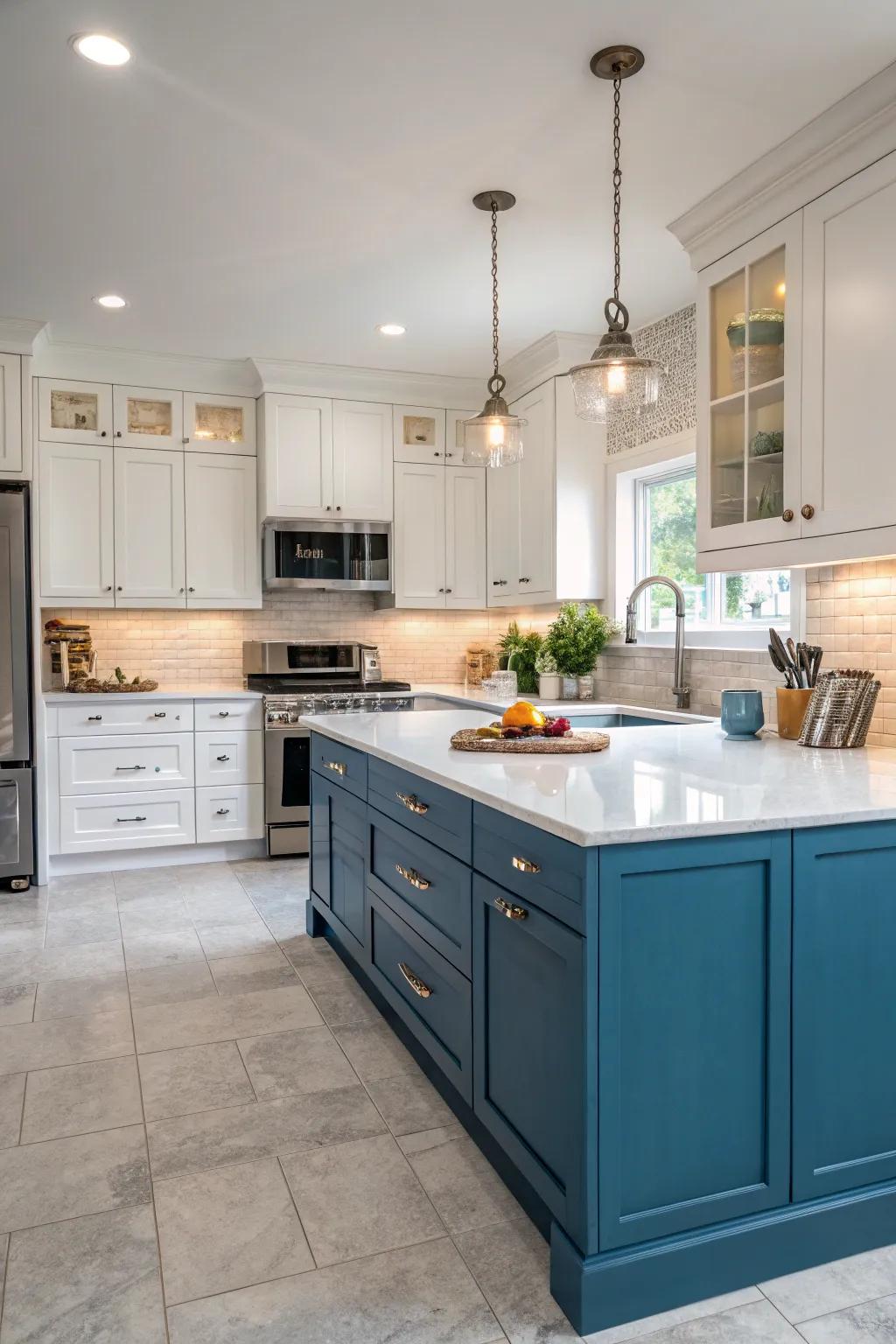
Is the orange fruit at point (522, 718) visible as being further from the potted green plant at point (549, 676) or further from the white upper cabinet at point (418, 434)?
the white upper cabinet at point (418, 434)

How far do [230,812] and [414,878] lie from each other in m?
2.75

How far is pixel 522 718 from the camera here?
2.63 m

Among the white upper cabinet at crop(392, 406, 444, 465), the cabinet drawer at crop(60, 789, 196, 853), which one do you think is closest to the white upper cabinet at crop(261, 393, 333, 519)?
the white upper cabinet at crop(392, 406, 444, 465)

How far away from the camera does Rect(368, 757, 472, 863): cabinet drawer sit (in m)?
2.06

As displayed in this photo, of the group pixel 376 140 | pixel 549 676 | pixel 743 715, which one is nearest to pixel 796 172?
pixel 376 140

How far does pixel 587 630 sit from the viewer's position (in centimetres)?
462

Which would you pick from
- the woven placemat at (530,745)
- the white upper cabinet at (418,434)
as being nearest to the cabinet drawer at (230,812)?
the white upper cabinet at (418,434)

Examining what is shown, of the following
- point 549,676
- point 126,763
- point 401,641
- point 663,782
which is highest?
point 401,641

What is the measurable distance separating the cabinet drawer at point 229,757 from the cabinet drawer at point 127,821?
0.14 metres

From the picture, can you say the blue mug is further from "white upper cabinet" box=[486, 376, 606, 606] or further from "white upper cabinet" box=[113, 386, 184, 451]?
"white upper cabinet" box=[113, 386, 184, 451]

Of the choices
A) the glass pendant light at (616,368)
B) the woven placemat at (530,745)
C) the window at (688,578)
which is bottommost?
the woven placemat at (530,745)

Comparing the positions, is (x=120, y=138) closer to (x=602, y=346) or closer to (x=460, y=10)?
(x=460, y=10)

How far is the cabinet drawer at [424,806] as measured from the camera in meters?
2.06

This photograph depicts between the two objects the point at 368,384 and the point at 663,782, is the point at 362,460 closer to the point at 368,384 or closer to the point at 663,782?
the point at 368,384
